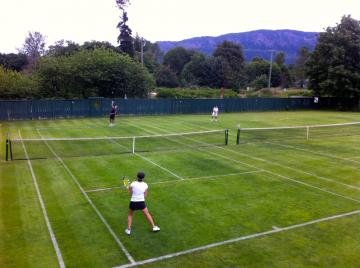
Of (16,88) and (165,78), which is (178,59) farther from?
(16,88)

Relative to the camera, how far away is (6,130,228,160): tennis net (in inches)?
861

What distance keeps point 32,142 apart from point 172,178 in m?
13.4

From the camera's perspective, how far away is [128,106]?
46125 mm

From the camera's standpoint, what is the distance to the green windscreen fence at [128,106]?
130 feet

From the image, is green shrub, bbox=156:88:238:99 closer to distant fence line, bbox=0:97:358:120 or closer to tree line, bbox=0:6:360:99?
tree line, bbox=0:6:360:99

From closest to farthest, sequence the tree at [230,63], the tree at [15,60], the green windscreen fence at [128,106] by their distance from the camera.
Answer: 1. the green windscreen fence at [128,106]
2. the tree at [230,63]
3. the tree at [15,60]

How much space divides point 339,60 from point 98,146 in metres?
49.5

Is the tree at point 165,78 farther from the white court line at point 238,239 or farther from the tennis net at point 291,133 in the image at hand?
the white court line at point 238,239

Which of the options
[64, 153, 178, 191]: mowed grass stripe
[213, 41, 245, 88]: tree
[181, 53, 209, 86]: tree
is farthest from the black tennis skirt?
[181, 53, 209, 86]: tree

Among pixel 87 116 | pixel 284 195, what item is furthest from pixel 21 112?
pixel 284 195

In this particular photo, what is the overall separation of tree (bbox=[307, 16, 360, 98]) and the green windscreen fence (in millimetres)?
6641

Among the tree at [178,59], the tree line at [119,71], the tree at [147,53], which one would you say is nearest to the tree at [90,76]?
the tree line at [119,71]

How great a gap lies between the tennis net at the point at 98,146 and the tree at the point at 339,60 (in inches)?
1567

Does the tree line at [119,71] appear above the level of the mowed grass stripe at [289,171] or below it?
above
